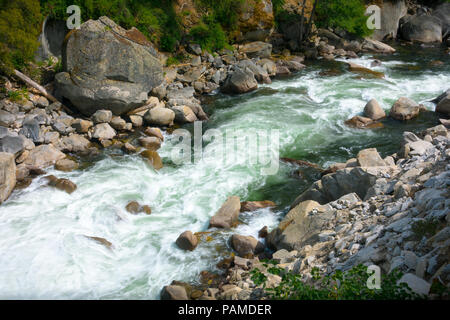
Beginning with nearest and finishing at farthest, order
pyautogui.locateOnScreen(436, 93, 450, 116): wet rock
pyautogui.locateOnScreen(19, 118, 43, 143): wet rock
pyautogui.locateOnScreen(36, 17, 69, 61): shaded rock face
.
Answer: pyautogui.locateOnScreen(19, 118, 43, 143): wet rock, pyautogui.locateOnScreen(436, 93, 450, 116): wet rock, pyautogui.locateOnScreen(36, 17, 69, 61): shaded rock face

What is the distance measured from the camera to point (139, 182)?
1070 cm

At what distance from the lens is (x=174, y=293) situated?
6.78m

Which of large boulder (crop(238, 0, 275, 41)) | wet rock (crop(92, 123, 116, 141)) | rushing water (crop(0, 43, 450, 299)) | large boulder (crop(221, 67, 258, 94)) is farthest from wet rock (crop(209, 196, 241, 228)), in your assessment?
large boulder (crop(238, 0, 275, 41))

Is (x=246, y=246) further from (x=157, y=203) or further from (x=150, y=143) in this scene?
(x=150, y=143)

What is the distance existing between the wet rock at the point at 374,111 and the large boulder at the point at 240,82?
5378 mm

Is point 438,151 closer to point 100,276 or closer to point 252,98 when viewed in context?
point 100,276

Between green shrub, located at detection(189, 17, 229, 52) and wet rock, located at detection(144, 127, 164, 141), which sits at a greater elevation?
green shrub, located at detection(189, 17, 229, 52)

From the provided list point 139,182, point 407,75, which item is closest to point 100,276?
point 139,182

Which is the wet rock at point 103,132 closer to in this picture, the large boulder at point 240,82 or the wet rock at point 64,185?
the wet rock at point 64,185

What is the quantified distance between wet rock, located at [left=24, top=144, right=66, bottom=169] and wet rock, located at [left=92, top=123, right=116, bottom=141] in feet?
4.59

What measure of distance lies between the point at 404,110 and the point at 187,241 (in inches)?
401

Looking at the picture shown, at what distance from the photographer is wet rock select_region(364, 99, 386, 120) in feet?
46.4

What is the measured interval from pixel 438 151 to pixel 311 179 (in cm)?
335

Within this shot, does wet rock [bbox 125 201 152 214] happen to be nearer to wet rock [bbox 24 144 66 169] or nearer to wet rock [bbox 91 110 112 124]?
wet rock [bbox 24 144 66 169]
